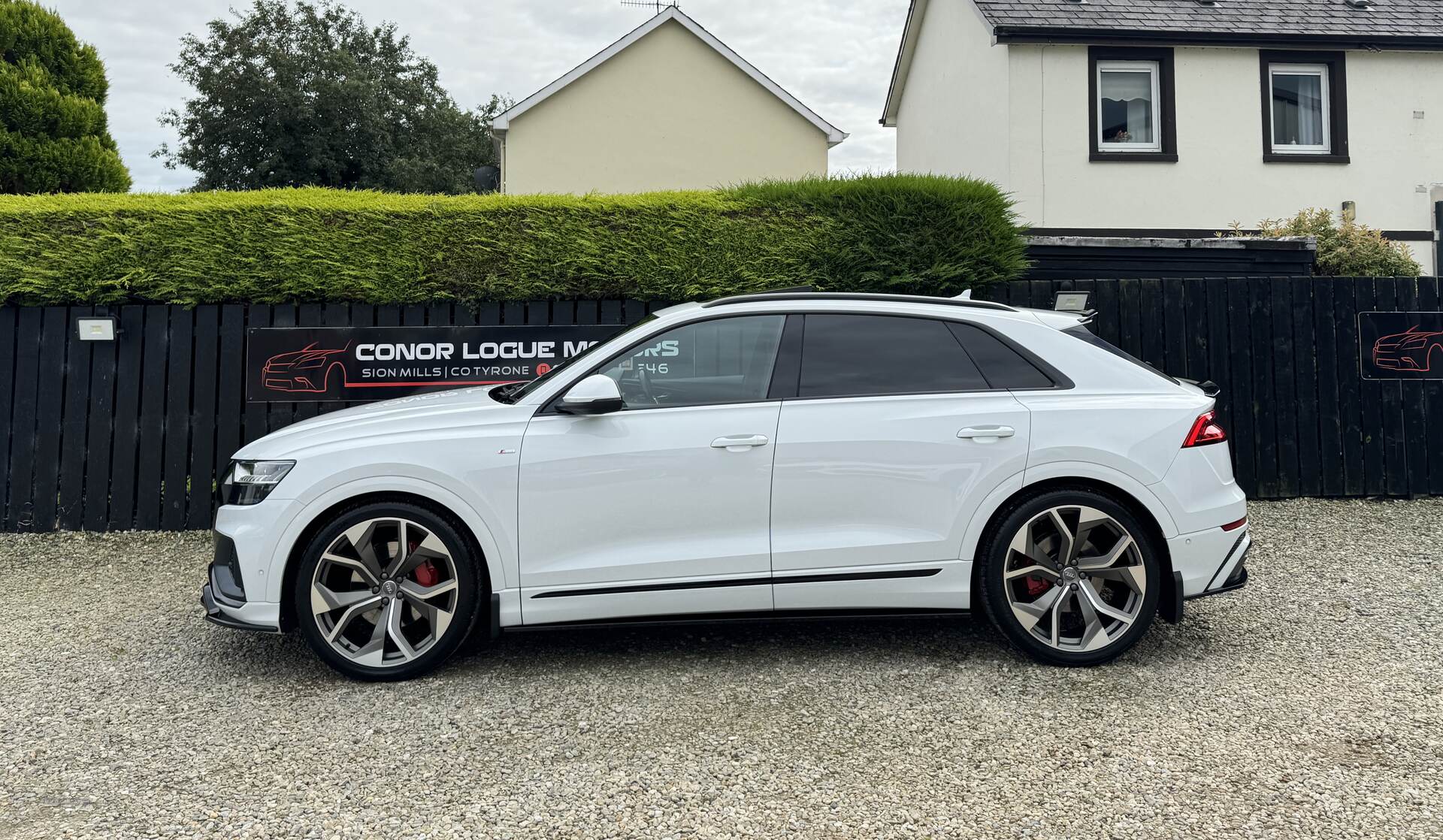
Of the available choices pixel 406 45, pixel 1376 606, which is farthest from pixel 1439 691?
pixel 406 45

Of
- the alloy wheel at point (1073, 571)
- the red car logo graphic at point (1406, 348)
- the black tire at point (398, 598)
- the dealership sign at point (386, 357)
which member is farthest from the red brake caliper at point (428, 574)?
the red car logo graphic at point (1406, 348)

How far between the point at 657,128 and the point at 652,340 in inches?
647

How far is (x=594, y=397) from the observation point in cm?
406

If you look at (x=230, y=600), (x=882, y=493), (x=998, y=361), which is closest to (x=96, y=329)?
(x=230, y=600)

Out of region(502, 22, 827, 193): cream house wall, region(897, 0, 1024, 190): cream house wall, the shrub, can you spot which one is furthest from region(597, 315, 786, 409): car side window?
region(502, 22, 827, 193): cream house wall

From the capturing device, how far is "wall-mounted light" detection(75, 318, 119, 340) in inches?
287

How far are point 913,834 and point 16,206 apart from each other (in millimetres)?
7936

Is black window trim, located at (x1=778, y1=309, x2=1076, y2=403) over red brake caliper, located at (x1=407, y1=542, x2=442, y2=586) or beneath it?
over

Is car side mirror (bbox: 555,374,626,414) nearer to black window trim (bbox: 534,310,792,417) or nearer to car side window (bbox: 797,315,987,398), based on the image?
black window trim (bbox: 534,310,792,417)

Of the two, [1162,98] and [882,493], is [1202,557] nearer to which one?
[882,493]

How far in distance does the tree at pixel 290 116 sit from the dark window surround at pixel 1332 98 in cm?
3280

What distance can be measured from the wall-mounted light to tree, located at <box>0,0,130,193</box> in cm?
731

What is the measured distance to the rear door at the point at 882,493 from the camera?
4.12 metres

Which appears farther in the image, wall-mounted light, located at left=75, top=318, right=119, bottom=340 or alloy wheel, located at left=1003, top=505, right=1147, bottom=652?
wall-mounted light, located at left=75, top=318, right=119, bottom=340
